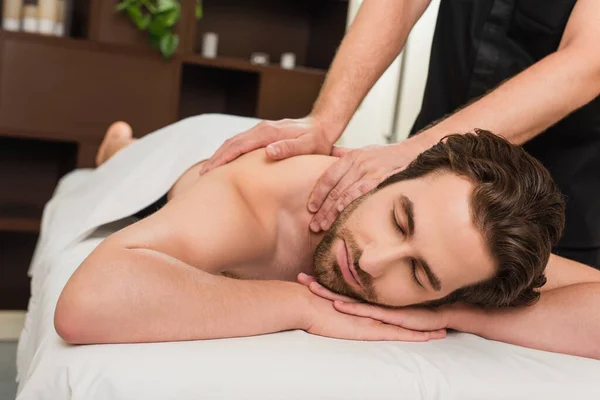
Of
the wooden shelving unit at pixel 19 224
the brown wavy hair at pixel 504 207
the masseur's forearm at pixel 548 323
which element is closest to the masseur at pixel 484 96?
the brown wavy hair at pixel 504 207

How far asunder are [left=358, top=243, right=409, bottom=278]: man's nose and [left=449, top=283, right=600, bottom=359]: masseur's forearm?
217 millimetres

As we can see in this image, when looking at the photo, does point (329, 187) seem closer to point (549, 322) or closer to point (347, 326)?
point (347, 326)

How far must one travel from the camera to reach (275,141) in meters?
1.79

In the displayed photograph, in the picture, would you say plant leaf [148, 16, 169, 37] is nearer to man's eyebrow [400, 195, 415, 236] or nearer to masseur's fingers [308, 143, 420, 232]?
masseur's fingers [308, 143, 420, 232]

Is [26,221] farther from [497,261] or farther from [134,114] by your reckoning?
[497,261]

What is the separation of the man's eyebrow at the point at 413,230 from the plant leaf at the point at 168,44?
2.26 m

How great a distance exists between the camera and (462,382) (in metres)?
1.25

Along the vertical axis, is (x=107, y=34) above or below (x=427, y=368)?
above

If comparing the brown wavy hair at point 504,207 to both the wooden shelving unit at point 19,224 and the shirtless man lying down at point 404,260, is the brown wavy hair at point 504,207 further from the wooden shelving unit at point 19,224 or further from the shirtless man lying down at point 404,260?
the wooden shelving unit at point 19,224

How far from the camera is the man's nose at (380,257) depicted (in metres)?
1.40

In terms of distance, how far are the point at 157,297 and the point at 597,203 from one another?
4.24 ft

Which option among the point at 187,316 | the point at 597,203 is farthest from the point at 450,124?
the point at 187,316

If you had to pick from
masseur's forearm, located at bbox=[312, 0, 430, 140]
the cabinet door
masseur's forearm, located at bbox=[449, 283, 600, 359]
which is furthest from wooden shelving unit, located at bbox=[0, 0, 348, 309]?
masseur's forearm, located at bbox=[449, 283, 600, 359]

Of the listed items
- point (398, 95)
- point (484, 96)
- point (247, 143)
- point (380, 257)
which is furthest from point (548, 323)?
point (398, 95)
